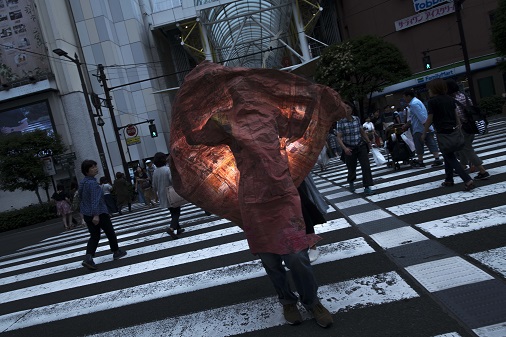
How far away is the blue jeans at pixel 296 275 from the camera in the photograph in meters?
3.25

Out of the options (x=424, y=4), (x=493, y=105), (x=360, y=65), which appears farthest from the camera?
(x=424, y=4)

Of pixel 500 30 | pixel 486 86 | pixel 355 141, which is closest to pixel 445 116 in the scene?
pixel 355 141

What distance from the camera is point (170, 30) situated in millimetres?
43312

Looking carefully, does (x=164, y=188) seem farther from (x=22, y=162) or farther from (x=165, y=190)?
(x=22, y=162)

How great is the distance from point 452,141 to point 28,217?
66.7ft

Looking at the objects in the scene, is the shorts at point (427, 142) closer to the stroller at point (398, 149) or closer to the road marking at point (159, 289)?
the stroller at point (398, 149)

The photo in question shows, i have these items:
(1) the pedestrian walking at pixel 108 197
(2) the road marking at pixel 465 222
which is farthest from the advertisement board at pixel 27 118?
(2) the road marking at pixel 465 222

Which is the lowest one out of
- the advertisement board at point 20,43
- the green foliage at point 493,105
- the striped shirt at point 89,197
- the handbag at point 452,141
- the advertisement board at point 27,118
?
the green foliage at point 493,105

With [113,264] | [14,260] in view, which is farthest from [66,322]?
[14,260]

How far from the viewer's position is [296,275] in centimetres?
330

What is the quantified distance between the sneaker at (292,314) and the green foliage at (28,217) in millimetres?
20343

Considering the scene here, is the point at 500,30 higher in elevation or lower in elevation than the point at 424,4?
lower

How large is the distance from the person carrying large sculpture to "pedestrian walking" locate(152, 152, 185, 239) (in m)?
4.77

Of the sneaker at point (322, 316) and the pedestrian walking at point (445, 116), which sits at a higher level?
the pedestrian walking at point (445, 116)
